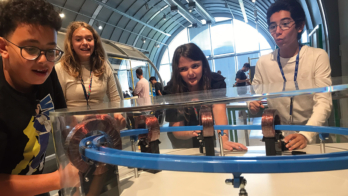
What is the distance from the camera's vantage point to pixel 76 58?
225 cm

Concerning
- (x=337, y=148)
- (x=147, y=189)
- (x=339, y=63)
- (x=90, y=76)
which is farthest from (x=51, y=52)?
(x=339, y=63)

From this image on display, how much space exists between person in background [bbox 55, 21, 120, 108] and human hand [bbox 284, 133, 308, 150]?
67.9 inches

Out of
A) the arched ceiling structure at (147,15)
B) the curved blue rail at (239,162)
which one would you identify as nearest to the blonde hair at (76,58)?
the curved blue rail at (239,162)

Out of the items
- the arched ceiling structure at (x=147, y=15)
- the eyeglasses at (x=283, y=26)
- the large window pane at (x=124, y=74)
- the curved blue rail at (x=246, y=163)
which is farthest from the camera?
the arched ceiling structure at (x=147, y=15)

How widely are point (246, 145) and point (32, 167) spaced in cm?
105

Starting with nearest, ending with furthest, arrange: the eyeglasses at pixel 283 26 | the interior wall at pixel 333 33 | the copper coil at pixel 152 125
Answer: the copper coil at pixel 152 125 → the eyeglasses at pixel 283 26 → the interior wall at pixel 333 33

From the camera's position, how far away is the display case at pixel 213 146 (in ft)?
1.79

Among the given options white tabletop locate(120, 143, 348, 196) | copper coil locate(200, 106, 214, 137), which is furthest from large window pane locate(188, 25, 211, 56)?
white tabletop locate(120, 143, 348, 196)

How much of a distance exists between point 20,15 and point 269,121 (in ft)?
3.51

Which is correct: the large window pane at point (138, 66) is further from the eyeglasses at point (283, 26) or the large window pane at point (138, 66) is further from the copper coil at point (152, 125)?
the copper coil at point (152, 125)

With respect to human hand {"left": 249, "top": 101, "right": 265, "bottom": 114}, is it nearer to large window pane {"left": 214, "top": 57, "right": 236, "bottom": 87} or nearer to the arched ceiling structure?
the arched ceiling structure

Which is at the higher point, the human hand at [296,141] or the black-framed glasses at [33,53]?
the black-framed glasses at [33,53]

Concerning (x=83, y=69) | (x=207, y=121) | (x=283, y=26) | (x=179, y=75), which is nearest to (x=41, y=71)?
(x=207, y=121)

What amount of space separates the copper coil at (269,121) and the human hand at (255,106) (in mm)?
40
